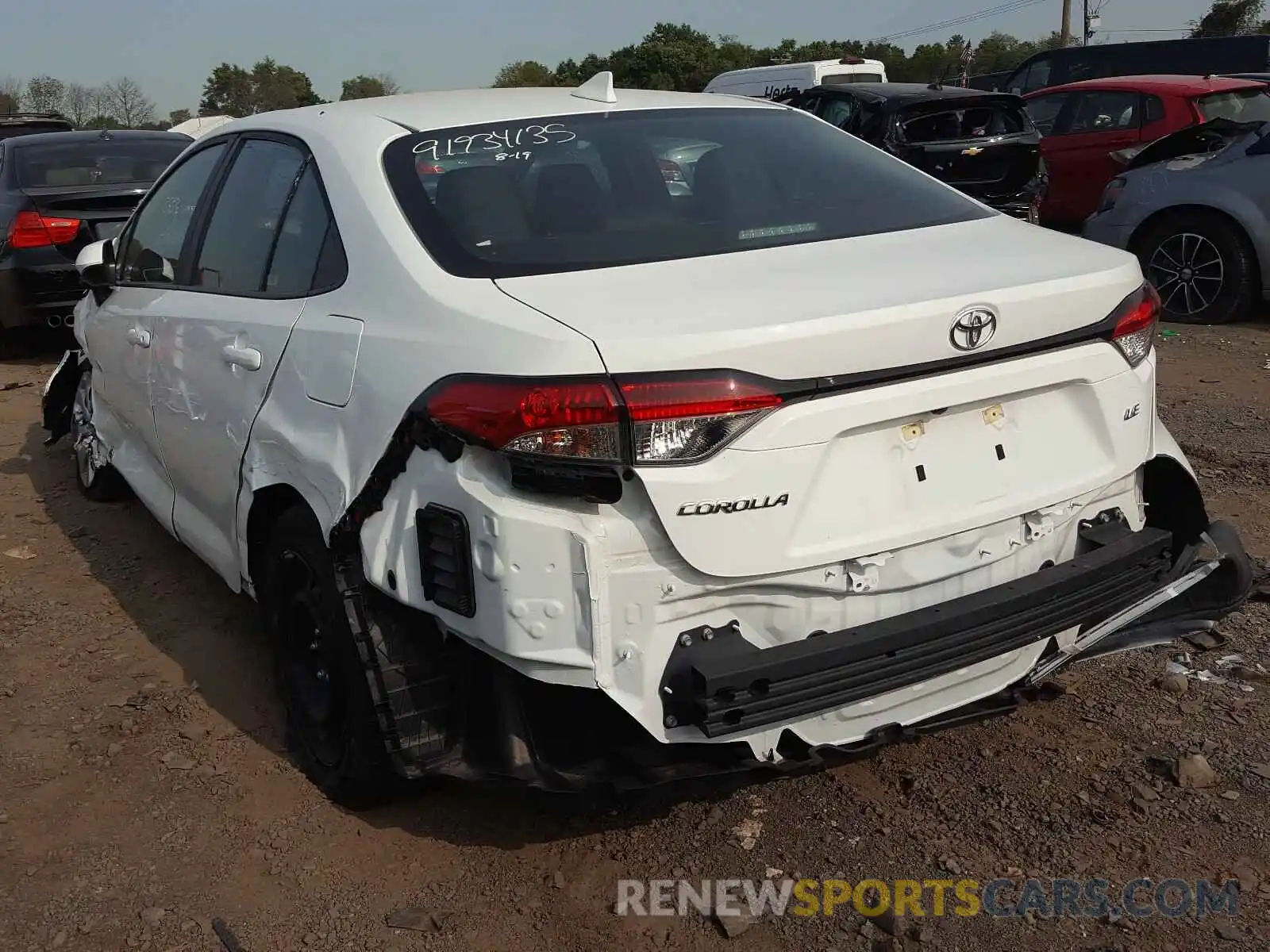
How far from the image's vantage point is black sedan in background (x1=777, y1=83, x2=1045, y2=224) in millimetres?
10438

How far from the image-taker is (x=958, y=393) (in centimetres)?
241

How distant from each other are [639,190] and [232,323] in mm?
1188

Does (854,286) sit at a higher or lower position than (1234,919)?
higher

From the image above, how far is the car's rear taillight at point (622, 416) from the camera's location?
7.03 ft

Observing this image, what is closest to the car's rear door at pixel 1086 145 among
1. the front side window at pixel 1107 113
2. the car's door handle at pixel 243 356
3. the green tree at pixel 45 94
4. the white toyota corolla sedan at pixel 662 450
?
the front side window at pixel 1107 113

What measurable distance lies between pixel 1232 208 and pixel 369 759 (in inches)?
275

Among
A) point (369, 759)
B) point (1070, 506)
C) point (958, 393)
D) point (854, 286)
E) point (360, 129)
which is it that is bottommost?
point (369, 759)

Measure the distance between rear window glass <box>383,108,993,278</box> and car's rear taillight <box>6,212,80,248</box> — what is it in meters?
6.35

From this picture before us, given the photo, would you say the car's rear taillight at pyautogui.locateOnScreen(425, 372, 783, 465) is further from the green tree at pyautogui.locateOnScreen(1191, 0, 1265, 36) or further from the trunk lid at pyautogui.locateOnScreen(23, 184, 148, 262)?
the green tree at pyautogui.locateOnScreen(1191, 0, 1265, 36)

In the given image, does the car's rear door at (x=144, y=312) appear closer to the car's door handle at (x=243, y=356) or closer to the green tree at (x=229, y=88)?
the car's door handle at (x=243, y=356)

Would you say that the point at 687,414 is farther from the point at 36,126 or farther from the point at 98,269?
the point at 36,126

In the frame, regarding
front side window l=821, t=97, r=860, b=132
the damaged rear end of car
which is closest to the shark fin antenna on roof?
the damaged rear end of car

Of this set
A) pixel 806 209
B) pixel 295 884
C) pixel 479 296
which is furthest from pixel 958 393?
pixel 295 884

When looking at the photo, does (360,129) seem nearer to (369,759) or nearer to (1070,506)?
(369,759)
